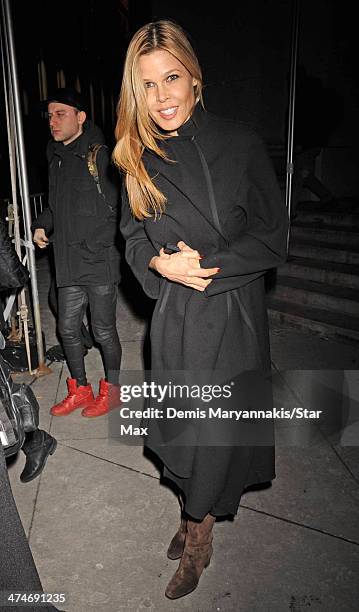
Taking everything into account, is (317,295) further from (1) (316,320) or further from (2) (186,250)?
(2) (186,250)

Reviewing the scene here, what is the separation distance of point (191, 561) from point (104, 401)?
1.82 m

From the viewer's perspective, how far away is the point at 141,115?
1942 mm

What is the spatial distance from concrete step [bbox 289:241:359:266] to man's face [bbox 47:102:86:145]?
4101mm

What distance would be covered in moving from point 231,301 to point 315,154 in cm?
681

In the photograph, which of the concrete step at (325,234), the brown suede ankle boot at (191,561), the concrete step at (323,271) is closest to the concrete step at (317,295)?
the concrete step at (323,271)

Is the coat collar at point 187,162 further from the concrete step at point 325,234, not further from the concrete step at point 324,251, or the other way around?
the concrete step at point 325,234

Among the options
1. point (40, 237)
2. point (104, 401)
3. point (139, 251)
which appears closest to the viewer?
point (139, 251)

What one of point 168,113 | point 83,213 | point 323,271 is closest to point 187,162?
point 168,113

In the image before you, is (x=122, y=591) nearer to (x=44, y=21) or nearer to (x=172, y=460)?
(x=172, y=460)

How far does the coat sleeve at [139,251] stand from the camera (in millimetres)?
2211

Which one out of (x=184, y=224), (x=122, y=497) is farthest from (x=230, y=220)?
(x=122, y=497)

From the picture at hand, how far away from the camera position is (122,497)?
3.05 meters

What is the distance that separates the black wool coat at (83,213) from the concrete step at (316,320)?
2861 millimetres

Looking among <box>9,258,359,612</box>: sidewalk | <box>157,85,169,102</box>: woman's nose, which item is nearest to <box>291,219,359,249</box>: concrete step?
<box>9,258,359,612</box>: sidewalk
